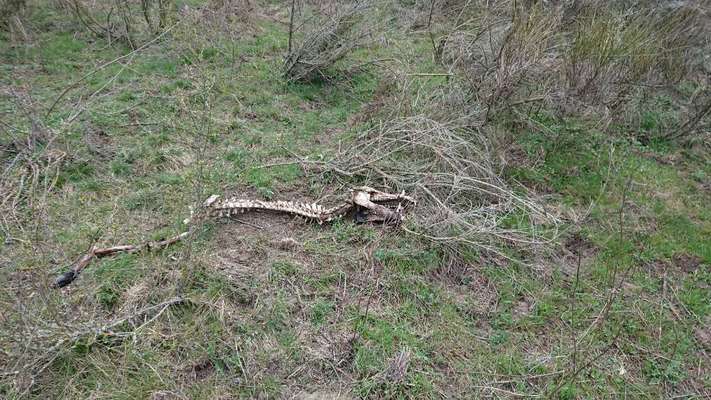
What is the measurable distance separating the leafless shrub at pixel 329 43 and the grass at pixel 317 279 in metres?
0.79

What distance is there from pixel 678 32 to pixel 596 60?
179cm

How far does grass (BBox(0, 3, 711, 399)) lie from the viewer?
2826mm

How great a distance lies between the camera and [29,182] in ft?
12.9

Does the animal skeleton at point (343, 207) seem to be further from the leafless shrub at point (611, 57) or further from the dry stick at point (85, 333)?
the leafless shrub at point (611, 57)

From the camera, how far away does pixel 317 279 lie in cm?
347

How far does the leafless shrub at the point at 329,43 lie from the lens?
6086mm

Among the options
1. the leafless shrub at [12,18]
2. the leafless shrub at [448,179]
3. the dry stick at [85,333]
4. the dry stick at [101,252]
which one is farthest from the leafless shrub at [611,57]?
the leafless shrub at [12,18]

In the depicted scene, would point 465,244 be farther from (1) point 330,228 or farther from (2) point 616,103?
(2) point 616,103

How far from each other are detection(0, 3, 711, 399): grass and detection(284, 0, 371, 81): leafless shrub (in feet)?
2.60

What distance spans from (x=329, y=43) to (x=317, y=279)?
3.64 meters

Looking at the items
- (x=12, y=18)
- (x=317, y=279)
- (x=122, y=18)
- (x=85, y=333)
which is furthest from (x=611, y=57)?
(x=12, y=18)

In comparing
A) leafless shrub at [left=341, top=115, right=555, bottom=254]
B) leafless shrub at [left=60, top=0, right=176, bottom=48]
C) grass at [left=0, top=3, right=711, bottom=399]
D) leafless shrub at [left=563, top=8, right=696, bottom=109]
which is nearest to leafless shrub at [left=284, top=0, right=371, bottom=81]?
grass at [left=0, top=3, right=711, bottom=399]

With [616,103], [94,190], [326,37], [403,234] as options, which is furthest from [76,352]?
[616,103]

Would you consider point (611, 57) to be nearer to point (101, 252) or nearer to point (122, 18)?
point (101, 252)
